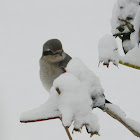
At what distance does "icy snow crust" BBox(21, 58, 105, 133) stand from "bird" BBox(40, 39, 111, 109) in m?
3.25

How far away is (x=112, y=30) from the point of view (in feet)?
4.47

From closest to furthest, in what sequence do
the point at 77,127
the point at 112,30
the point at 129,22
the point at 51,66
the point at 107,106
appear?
the point at 77,127 → the point at 107,106 → the point at 129,22 → the point at 112,30 → the point at 51,66

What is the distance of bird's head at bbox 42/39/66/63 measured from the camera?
4.33 m

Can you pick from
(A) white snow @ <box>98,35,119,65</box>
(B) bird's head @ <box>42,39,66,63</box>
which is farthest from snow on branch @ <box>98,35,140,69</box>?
(B) bird's head @ <box>42,39,66,63</box>

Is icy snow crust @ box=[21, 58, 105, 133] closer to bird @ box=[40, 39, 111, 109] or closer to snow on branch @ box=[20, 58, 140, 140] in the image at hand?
snow on branch @ box=[20, 58, 140, 140]

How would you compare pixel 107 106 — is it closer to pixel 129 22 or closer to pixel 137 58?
pixel 137 58

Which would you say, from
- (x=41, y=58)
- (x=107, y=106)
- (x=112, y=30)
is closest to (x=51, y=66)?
(x=41, y=58)

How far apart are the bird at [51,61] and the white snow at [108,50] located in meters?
3.15

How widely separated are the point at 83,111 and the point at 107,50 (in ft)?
0.90

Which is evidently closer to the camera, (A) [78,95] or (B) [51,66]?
(A) [78,95]

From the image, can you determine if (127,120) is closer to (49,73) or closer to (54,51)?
(49,73)

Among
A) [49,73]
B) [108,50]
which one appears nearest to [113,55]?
[108,50]

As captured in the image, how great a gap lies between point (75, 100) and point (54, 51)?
11.7 ft

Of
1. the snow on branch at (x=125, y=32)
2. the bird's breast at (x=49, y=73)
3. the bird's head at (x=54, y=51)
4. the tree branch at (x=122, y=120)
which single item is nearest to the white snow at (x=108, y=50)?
the snow on branch at (x=125, y=32)
